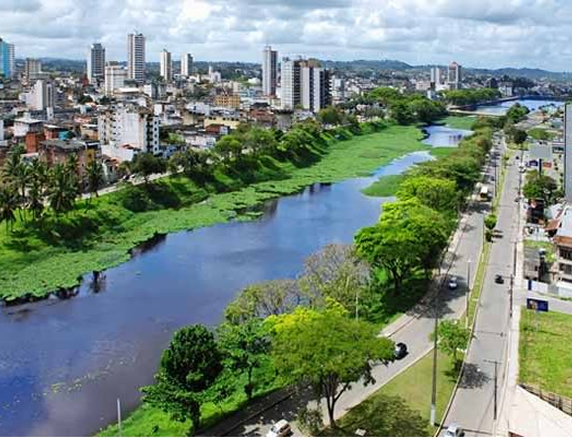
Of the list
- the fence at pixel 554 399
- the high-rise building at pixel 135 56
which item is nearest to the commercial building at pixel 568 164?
the fence at pixel 554 399

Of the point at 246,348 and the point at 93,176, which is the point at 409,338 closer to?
the point at 246,348

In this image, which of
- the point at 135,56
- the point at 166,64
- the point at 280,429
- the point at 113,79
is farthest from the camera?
the point at 166,64

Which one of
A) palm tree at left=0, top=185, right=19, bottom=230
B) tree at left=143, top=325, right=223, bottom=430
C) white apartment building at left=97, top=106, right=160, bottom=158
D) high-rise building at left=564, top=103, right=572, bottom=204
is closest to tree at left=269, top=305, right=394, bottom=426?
tree at left=143, top=325, right=223, bottom=430

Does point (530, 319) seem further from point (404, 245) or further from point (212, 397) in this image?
point (212, 397)

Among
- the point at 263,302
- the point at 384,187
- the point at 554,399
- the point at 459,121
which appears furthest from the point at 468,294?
the point at 459,121

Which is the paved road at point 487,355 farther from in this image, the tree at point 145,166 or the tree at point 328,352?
the tree at point 145,166

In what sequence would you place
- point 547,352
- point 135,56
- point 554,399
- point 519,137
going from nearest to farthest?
point 554,399 < point 547,352 < point 519,137 < point 135,56
